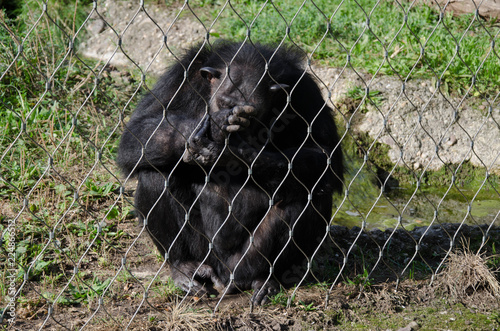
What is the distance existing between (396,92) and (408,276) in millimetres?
2792

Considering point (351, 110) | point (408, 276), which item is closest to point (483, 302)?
point (408, 276)

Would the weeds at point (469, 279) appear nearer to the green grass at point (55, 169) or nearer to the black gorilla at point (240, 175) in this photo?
the black gorilla at point (240, 175)

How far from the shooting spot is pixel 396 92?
239 inches

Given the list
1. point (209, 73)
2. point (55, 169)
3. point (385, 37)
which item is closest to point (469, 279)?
point (209, 73)

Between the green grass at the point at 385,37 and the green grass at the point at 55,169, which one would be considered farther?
the green grass at the point at 385,37

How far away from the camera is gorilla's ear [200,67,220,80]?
11.6 feet

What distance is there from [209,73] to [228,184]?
71cm

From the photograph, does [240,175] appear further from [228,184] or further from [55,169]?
[55,169]

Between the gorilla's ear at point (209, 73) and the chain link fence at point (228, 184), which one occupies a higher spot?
the gorilla's ear at point (209, 73)

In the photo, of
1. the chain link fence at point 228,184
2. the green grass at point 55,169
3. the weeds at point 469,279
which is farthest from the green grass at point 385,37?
the weeds at point 469,279

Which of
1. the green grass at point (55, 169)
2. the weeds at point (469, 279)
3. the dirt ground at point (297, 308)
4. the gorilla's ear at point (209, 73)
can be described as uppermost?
the gorilla's ear at point (209, 73)

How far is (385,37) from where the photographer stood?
676 centimetres

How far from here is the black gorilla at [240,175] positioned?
3.50 metres

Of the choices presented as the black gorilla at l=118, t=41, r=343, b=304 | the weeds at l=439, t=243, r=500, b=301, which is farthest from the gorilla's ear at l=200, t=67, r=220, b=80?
the weeds at l=439, t=243, r=500, b=301
